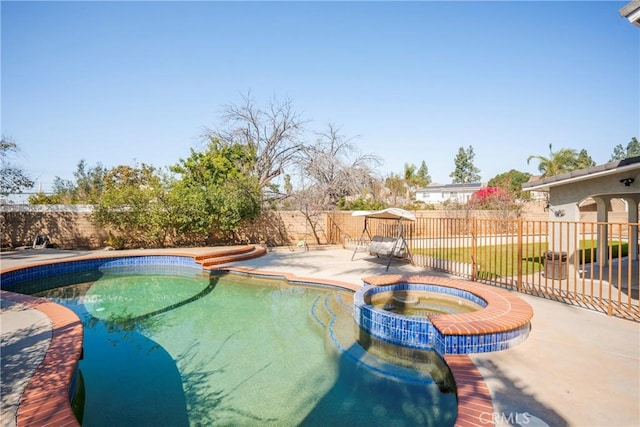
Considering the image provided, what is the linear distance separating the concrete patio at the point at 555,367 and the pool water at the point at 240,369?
655 mm

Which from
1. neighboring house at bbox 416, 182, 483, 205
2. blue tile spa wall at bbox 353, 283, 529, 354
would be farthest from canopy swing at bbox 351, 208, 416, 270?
neighboring house at bbox 416, 182, 483, 205

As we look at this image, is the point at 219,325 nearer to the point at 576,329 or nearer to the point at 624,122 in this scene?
the point at 576,329

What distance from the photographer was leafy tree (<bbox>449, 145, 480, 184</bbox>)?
7294 cm

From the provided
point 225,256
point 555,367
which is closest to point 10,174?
point 225,256

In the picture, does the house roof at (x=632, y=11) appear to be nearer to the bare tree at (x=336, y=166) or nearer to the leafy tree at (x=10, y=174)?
the bare tree at (x=336, y=166)

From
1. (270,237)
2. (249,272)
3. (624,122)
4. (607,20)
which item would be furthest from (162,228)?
(624,122)

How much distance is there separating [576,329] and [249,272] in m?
8.24

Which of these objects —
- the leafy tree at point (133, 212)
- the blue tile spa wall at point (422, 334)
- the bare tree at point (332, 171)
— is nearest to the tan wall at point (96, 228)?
the leafy tree at point (133, 212)

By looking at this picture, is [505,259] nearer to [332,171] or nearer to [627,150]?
[332,171]

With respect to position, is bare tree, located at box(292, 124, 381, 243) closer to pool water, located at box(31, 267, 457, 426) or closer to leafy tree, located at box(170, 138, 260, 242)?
leafy tree, located at box(170, 138, 260, 242)

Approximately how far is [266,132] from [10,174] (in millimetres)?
13513

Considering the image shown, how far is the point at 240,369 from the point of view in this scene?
15.1 feet

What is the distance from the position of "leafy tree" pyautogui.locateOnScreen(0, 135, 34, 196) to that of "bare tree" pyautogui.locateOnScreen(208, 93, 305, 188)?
9.84 metres

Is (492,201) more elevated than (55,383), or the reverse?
(492,201)
